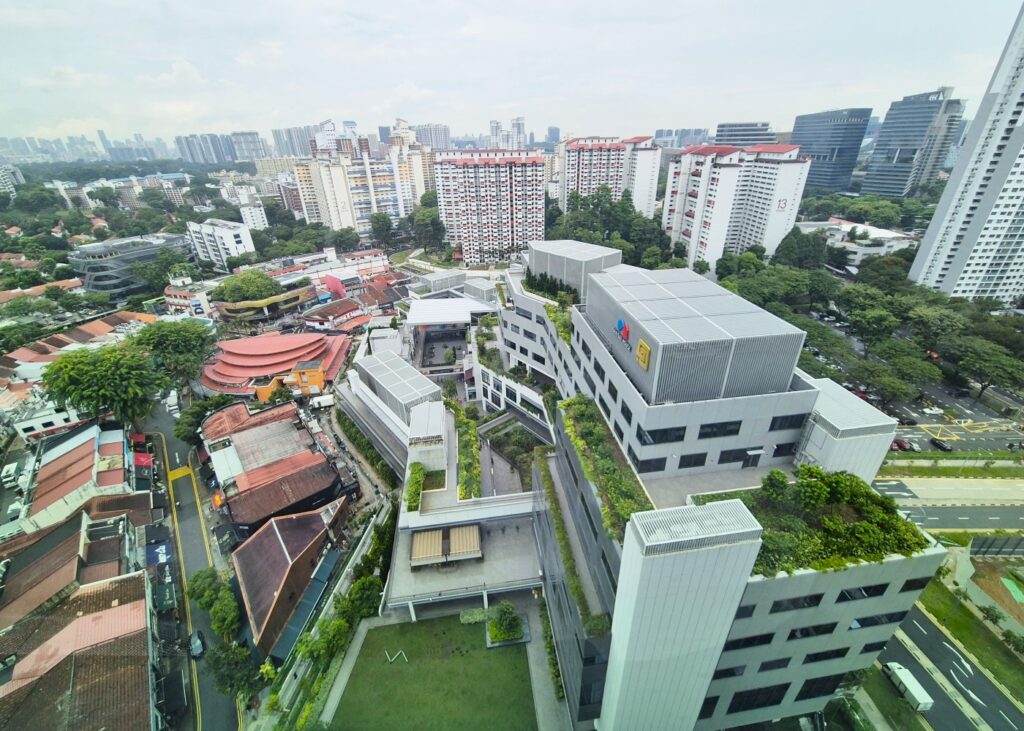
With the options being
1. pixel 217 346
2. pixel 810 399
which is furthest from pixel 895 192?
pixel 217 346

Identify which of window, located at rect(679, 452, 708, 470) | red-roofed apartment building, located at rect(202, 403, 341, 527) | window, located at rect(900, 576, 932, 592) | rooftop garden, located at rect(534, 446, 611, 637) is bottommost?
red-roofed apartment building, located at rect(202, 403, 341, 527)

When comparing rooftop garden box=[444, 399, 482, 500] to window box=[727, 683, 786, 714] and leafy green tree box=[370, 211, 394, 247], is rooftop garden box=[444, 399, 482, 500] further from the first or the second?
leafy green tree box=[370, 211, 394, 247]

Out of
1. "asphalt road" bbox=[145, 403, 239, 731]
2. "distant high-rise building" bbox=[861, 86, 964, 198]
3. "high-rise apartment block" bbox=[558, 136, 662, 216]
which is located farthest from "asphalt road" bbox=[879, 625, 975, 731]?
"distant high-rise building" bbox=[861, 86, 964, 198]

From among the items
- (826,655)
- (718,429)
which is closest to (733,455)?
(718,429)

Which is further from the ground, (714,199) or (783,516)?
(714,199)

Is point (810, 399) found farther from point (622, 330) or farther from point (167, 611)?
point (167, 611)

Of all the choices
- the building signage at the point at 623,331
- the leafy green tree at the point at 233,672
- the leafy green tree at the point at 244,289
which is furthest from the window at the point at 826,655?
the leafy green tree at the point at 244,289

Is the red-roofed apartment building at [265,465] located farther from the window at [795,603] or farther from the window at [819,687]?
the window at [819,687]
